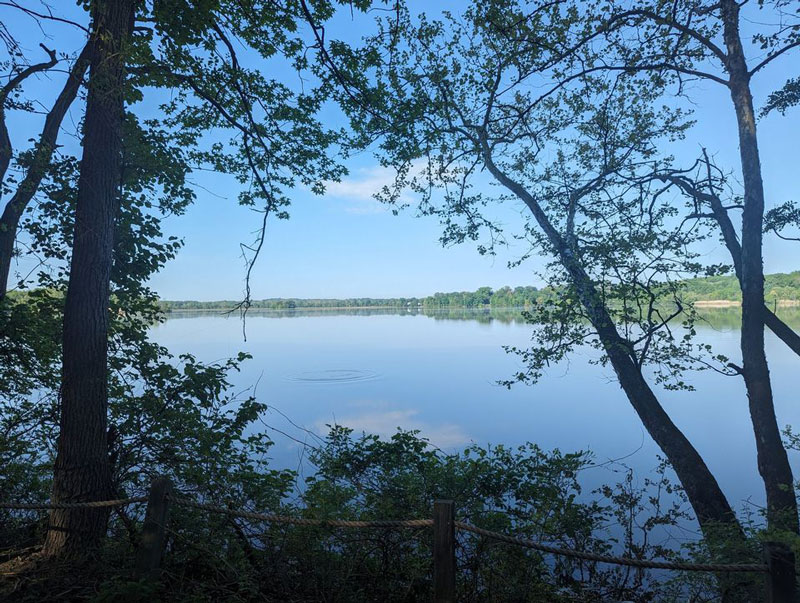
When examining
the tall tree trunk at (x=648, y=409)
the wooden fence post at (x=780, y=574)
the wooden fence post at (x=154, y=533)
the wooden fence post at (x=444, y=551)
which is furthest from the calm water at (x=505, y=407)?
the wooden fence post at (x=780, y=574)

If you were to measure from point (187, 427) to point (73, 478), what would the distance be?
3.91 ft

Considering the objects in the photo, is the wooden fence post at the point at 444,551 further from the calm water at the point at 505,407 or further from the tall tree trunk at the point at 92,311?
the calm water at the point at 505,407

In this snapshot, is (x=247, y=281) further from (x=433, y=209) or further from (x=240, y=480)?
(x=433, y=209)

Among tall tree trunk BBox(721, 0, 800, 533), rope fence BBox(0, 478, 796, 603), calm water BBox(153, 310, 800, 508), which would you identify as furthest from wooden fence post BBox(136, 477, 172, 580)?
tall tree trunk BBox(721, 0, 800, 533)

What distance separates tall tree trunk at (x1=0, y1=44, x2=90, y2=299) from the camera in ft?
18.5

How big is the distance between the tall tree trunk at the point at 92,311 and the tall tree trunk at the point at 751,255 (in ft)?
26.5

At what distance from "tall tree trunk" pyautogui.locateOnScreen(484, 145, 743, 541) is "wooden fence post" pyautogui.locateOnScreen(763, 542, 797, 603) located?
16.5 ft

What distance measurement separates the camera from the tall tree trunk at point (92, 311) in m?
3.43

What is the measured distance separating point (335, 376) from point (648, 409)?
54.4 ft

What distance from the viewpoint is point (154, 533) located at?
108 inches

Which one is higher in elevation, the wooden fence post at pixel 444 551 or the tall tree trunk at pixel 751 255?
the tall tree trunk at pixel 751 255

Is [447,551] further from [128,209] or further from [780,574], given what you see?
[128,209]

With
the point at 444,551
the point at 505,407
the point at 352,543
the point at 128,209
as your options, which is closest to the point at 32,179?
the point at 128,209

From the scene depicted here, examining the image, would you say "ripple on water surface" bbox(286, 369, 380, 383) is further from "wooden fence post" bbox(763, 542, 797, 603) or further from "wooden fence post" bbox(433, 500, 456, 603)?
"wooden fence post" bbox(763, 542, 797, 603)
